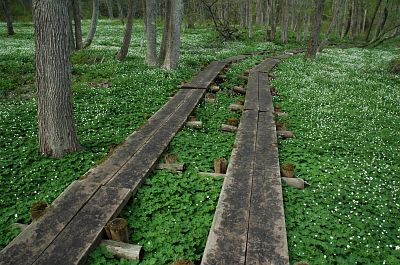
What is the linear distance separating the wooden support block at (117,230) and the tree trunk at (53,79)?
3.52 meters

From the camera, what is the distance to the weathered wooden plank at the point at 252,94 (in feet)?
39.4

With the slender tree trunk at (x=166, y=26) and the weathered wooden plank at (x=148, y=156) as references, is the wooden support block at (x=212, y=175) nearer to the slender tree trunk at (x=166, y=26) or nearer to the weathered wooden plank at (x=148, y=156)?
the weathered wooden plank at (x=148, y=156)

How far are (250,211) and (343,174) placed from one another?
3239 millimetres

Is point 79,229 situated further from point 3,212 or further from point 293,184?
point 293,184

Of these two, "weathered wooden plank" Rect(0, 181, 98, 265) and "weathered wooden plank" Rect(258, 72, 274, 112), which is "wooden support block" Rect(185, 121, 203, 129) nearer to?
"weathered wooden plank" Rect(258, 72, 274, 112)

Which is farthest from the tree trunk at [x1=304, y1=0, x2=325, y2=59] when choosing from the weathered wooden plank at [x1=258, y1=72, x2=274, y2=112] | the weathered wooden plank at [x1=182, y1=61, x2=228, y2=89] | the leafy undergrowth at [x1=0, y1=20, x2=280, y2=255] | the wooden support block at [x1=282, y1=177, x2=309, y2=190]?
the wooden support block at [x1=282, y1=177, x2=309, y2=190]

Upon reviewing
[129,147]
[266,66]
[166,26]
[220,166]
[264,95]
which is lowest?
[220,166]

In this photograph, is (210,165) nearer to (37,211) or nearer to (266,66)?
(37,211)

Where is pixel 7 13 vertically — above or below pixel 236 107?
above

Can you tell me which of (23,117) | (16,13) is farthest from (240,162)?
(16,13)

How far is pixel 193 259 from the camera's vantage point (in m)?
5.01

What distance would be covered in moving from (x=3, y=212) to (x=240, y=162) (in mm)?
4849

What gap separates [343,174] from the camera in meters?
7.66

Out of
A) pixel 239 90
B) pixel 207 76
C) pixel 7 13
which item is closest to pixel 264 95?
pixel 239 90
